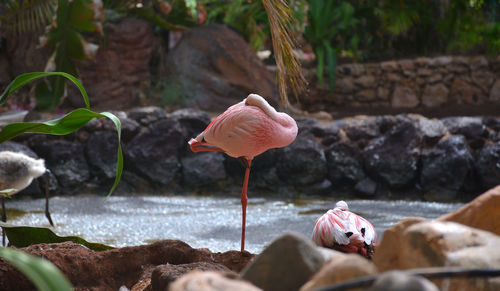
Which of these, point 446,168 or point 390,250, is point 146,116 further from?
point 390,250

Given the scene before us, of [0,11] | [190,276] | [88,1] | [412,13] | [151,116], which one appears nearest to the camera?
[190,276]

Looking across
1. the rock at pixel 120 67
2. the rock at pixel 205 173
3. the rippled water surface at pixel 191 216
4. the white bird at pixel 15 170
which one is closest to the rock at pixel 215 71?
the rock at pixel 120 67

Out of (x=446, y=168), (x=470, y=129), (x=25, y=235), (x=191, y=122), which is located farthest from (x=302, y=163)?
(x=25, y=235)

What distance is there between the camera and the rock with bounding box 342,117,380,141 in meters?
5.37

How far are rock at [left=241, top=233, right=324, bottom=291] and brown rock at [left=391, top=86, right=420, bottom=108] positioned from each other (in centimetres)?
826

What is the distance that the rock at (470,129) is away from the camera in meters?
5.21

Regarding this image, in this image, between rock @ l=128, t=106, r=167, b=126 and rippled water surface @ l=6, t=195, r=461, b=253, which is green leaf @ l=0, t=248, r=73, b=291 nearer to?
rippled water surface @ l=6, t=195, r=461, b=253

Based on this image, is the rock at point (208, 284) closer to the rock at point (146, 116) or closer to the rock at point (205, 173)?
the rock at point (205, 173)

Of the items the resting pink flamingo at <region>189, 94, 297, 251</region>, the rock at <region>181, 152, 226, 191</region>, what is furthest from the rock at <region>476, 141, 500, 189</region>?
the resting pink flamingo at <region>189, 94, 297, 251</region>

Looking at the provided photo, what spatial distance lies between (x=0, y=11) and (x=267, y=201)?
487 centimetres

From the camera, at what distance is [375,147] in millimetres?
5238

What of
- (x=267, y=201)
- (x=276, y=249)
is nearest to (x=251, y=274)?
(x=276, y=249)

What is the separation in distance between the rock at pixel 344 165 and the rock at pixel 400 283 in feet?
15.0

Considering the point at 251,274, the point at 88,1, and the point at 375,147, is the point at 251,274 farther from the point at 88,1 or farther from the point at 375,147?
the point at 88,1
